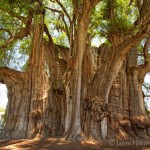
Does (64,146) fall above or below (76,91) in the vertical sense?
below

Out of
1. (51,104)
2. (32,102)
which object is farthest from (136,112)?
(32,102)

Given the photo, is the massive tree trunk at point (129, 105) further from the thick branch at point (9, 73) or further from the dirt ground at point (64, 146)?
the thick branch at point (9, 73)

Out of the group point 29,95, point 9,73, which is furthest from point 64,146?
point 9,73

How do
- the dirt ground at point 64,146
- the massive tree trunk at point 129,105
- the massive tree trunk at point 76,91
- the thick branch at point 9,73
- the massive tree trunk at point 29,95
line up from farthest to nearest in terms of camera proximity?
the thick branch at point 9,73 < the massive tree trunk at point 129,105 < the massive tree trunk at point 29,95 < the massive tree trunk at point 76,91 < the dirt ground at point 64,146

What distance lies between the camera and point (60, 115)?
26.1 ft

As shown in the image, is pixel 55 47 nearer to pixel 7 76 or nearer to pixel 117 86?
pixel 7 76

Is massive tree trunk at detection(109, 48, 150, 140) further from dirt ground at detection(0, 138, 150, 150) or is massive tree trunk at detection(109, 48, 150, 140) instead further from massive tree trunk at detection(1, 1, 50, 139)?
massive tree trunk at detection(1, 1, 50, 139)

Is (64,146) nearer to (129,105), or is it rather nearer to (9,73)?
(9,73)

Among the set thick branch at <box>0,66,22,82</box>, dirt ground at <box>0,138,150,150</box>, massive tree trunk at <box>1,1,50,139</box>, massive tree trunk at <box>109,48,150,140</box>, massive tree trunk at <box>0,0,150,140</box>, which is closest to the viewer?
dirt ground at <box>0,138,150,150</box>

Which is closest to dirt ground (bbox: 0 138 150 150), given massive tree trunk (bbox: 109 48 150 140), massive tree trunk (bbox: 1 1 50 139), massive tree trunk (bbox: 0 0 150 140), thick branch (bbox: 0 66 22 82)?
massive tree trunk (bbox: 0 0 150 140)

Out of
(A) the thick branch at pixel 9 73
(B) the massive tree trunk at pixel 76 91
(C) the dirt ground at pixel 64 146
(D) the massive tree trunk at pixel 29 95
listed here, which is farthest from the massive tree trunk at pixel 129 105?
(A) the thick branch at pixel 9 73

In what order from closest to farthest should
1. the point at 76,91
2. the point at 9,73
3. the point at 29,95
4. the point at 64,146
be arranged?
1. the point at 64,146
2. the point at 76,91
3. the point at 29,95
4. the point at 9,73

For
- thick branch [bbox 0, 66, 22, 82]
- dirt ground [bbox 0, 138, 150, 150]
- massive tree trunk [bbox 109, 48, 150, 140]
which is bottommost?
dirt ground [bbox 0, 138, 150, 150]

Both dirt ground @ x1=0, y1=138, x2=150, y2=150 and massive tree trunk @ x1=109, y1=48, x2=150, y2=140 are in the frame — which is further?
massive tree trunk @ x1=109, y1=48, x2=150, y2=140
